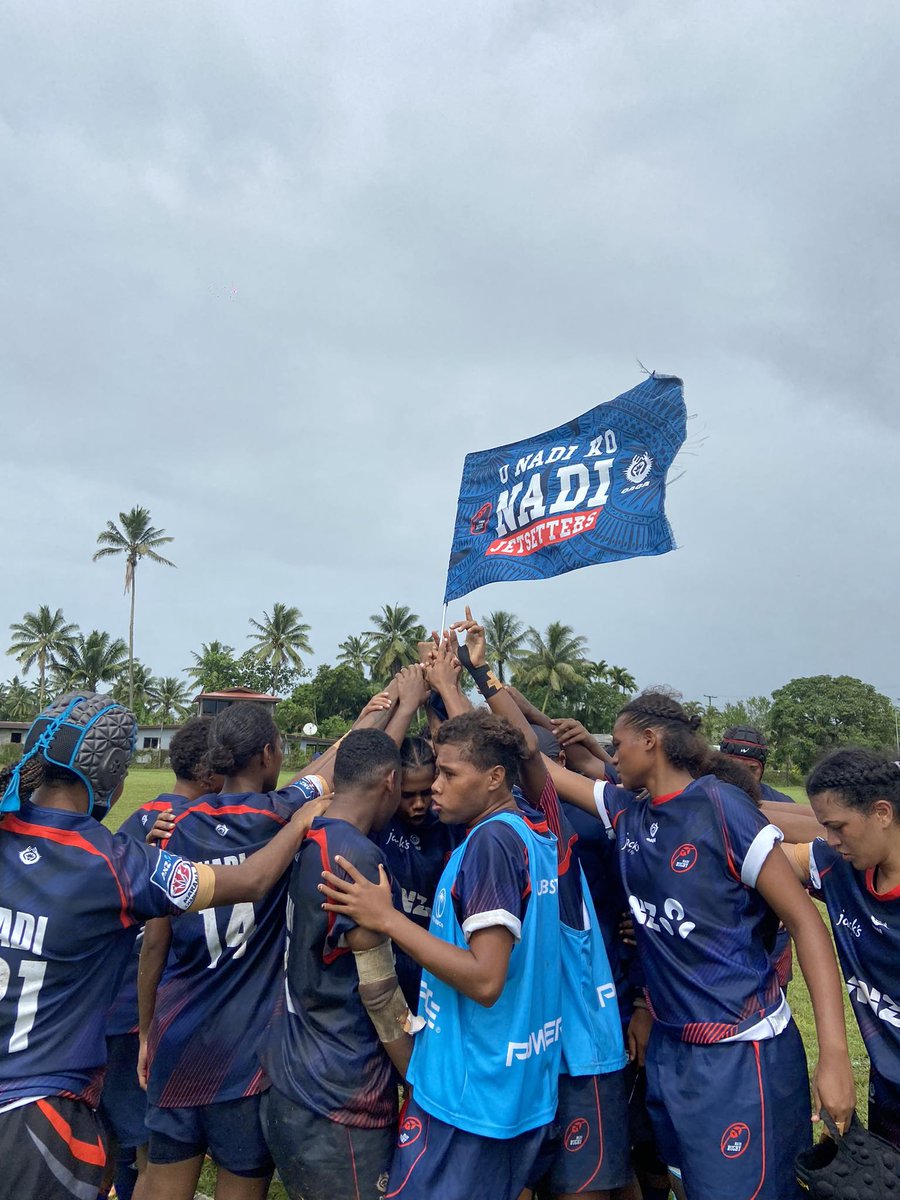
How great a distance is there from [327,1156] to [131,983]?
1755 mm

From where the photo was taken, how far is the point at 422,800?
396cm

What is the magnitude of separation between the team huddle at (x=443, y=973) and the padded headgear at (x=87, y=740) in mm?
10

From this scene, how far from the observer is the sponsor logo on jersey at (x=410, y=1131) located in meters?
2.90

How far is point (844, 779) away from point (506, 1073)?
163 centimetres

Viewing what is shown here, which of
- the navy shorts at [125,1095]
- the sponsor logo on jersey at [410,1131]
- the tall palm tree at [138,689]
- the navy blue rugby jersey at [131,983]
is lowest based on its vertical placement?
the navy shorts at [125,1095]

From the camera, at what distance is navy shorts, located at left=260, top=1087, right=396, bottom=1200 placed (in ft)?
9.75

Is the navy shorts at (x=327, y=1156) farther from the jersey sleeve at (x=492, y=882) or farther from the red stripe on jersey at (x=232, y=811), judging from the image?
the red stripe on jersey at (x=232, y=811)

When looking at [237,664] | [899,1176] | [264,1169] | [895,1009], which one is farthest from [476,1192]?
[237,664]

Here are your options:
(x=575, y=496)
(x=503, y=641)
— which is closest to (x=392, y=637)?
(x=503, y=641)

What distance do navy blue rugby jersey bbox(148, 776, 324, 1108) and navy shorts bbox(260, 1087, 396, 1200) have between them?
15.1 inches

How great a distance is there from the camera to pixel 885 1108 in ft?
10.7

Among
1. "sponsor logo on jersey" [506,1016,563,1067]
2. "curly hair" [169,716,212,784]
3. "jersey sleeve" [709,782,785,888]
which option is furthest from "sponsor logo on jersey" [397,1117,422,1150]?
"curly hair" [169,716,212,784]

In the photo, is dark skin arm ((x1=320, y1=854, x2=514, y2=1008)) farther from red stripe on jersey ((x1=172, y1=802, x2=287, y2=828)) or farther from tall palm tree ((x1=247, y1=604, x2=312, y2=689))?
tall palm tree ((x1=247, y1=604, x2=312, y2=689))

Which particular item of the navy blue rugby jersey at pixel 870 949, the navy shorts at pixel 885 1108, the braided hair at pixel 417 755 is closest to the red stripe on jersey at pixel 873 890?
the navy blue rugby jersey at pixel 870 949
